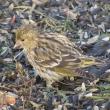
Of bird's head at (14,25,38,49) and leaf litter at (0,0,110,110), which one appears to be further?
bird's head at (14,25,38,49)

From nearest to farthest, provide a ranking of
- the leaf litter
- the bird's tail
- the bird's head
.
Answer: the leaf litter, the bird's tail, the bird's head

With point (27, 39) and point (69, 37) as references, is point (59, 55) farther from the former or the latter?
point (69, 37)

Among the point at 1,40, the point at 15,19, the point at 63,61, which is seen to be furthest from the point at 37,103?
the point at 15,19

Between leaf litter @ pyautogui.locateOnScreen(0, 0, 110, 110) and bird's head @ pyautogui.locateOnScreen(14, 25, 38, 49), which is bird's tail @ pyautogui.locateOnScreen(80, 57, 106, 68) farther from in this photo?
bird's head @ pyautogui.locateOnScreen(14, 25, 38, 49)

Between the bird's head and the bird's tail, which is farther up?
the bird's head

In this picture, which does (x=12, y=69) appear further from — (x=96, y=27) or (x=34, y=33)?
(x=96, y=27)

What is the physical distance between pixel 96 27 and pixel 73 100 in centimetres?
147

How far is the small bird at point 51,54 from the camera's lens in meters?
5.56

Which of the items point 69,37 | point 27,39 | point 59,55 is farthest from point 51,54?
point 69,37

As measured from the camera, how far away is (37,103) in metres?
5.30

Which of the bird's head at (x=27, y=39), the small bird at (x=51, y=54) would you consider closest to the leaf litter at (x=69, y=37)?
the small bird at (x=51, y=54)

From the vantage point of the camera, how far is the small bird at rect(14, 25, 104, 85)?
556 cm

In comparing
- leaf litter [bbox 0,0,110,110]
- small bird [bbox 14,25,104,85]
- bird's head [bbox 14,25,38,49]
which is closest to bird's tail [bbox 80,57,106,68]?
small bird [bbox 14,25,104,85]

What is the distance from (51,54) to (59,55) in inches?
3.5
